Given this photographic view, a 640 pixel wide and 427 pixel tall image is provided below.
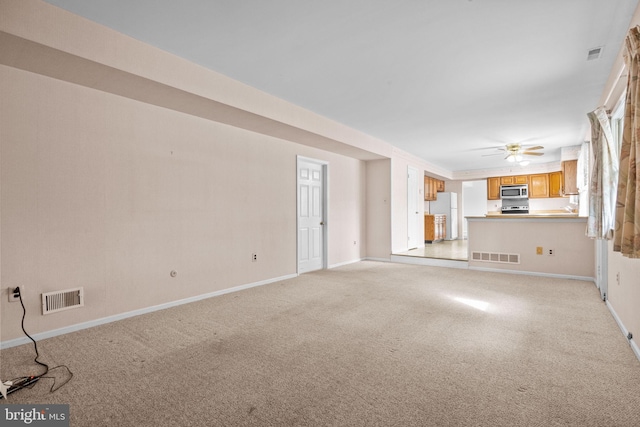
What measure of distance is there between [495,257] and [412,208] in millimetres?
2604

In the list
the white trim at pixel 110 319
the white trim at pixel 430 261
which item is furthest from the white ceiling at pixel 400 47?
the white trim at pixel 430 261

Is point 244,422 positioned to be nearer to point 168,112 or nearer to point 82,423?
point 82,423

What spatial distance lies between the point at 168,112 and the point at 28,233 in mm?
1873

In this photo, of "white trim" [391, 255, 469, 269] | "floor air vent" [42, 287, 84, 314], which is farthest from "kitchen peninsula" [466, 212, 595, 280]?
"floor air vent" [42, 287, 84, 314]

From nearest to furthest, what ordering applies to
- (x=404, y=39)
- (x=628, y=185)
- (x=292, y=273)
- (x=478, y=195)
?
(x=628, y=185) → (x=404, y=39) → (x=292, y=273) → (x=478, y=195)

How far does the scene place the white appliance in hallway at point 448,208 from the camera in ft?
35.4

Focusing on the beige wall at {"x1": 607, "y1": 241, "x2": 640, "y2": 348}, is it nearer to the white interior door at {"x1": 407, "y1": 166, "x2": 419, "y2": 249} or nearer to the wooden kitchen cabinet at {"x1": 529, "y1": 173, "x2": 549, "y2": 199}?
the white interior door at {"x1": 407, "y1": 166, "x2": 419, "y2": 249}

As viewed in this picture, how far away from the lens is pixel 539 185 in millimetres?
9742

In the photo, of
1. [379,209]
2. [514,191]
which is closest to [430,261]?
[379,209]

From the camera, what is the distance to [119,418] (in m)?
1.76

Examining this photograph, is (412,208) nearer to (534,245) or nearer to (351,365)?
(534,245)

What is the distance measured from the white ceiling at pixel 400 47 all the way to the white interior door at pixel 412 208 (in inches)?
129

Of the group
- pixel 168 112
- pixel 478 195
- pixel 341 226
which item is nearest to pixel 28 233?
pixel 168 112

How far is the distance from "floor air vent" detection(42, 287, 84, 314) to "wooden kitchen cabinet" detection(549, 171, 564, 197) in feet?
37.2
